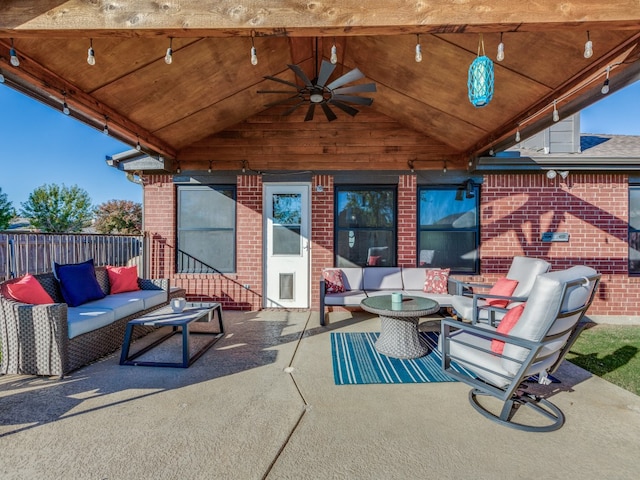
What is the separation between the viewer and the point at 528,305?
225 cm

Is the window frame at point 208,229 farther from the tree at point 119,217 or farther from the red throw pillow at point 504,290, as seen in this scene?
the tree at point 119,217

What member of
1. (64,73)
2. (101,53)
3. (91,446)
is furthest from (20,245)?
(91,446)

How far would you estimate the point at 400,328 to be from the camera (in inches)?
144

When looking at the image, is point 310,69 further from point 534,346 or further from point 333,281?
point 534,346

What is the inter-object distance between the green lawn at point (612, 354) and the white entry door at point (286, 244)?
3.97m

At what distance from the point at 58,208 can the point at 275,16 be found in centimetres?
2117

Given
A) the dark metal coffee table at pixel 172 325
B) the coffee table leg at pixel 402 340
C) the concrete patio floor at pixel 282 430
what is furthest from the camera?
the coffee table leg at pixel 402 340

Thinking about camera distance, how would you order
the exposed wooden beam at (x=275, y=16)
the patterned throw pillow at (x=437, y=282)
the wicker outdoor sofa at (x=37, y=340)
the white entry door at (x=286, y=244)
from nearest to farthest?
the exposed wooden beam at (x=275, y=16) → the wicker outdoor sofa at (x=37, y=340) → the patterned throw pillow at (x=437, y=282) → the white entry door at (x=286, y=244)

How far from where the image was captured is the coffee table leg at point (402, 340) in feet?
11.8

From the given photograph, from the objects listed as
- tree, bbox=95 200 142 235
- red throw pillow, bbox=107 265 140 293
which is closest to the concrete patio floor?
red throw pillow, bbox=107 265 140 293

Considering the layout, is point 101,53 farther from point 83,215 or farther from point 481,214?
point 83,215

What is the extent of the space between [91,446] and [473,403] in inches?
109

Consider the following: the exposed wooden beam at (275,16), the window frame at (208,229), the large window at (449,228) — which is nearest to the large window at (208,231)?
the window frame at (208,229)

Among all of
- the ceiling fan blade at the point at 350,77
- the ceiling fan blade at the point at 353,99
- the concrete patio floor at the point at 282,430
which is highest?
the ceiling fan blade at the point at 350,77
